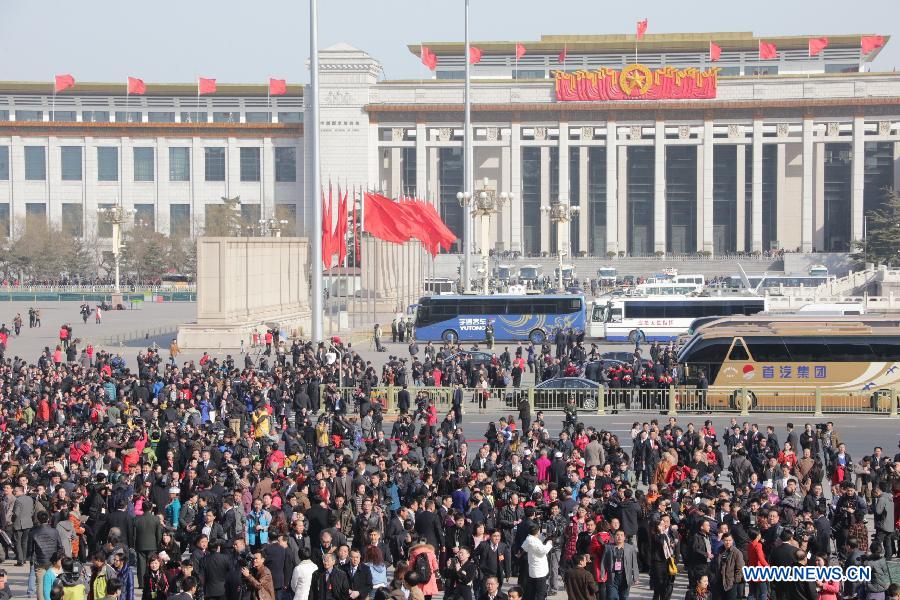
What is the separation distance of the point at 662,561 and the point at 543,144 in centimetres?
8734

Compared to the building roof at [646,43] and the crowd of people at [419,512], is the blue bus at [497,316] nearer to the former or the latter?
the crowd of people at [419,512]

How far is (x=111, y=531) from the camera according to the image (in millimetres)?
15383

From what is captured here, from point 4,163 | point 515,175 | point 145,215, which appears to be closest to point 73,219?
point 145,215

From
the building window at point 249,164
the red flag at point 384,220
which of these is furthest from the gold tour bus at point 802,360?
the building window at point 249,164

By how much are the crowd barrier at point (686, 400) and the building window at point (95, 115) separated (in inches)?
3317

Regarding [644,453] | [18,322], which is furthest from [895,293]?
A: [644,453]

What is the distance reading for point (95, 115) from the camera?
365 feet

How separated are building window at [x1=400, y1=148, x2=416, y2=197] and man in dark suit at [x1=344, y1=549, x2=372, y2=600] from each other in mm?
94379

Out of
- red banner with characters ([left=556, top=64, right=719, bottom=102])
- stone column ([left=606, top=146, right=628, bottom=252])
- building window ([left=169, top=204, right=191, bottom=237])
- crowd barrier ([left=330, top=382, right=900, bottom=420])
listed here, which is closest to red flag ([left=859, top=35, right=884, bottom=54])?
red banner with characters ([left=556, top=64, right=719, bottom=102])

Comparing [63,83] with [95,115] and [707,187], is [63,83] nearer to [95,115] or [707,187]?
[95,115]

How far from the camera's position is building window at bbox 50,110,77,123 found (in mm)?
110500

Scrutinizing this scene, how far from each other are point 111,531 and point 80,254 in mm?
82564

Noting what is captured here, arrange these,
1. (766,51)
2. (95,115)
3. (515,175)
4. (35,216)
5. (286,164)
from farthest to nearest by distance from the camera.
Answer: (95,115)
(286,164)
(766,51)
(515,175)
(35,216)

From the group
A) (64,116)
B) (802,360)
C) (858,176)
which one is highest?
(64,116)
